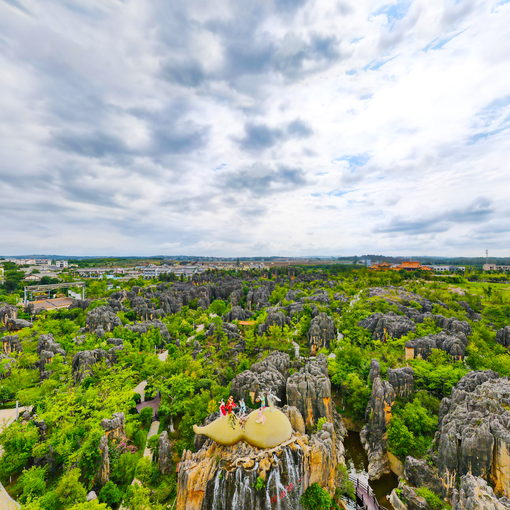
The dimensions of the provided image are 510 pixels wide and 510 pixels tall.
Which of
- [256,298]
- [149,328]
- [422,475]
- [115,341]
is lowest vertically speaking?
[422,475]

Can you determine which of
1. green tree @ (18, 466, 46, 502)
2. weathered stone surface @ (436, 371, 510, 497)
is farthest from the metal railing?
green tree @ (18, 466, 46, 502)

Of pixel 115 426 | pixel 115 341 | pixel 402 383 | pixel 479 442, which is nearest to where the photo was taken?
pixel 479 442

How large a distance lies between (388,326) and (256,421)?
99.2 feet

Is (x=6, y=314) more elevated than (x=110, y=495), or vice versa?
(x=6, y=314)

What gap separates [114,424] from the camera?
17.8 meters

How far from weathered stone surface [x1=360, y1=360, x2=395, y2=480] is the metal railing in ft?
5.08

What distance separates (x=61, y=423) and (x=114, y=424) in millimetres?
3422

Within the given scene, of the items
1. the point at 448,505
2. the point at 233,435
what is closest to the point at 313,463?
the point at 233,435

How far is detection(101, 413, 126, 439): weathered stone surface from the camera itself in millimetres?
17547

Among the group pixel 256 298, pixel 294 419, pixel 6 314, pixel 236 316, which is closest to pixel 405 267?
pixel 256 298

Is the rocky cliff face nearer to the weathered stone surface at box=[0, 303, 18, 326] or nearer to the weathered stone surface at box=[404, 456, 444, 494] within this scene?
the weathered stone surface at box=[404, 456, 444, 494]

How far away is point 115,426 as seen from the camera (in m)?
17.8

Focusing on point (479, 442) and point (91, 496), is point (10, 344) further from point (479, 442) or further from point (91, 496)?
point (479, 442)

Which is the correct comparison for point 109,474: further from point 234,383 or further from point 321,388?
point 321,388
